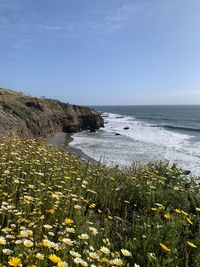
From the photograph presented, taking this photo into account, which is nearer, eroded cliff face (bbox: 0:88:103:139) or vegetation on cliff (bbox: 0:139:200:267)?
vegetation on cliff (bbox: 0:139:200:267)

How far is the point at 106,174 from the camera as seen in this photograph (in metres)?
7.77

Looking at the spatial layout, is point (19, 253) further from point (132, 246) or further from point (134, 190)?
point (134, 190)

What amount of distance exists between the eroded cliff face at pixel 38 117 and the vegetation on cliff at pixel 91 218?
23.3 ft

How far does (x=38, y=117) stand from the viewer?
1214 inches

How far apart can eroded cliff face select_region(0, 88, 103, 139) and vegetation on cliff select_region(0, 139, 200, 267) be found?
7.10 meters

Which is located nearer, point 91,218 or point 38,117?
point 91,218

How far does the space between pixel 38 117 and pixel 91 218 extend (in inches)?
1048

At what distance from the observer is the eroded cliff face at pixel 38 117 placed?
2373cm

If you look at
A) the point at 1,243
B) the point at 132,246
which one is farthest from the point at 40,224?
the point at 132,246

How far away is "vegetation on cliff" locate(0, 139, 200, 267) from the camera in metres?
3.16

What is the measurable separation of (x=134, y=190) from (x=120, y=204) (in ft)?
1.82

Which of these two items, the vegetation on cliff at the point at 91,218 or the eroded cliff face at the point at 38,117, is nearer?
the vegetation on cliff at the point at 91,218

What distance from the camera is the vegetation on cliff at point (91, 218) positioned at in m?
3.16

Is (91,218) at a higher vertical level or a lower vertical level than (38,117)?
lower
